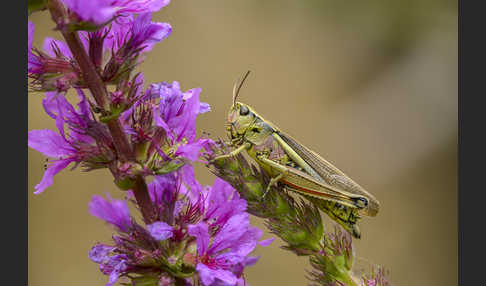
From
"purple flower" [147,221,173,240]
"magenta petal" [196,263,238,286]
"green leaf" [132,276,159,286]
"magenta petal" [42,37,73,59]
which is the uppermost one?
"magenta petal" [42,37,73,59]

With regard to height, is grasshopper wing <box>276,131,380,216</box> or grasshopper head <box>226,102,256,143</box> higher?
grasshopper head <box>226,102,256,143</box>

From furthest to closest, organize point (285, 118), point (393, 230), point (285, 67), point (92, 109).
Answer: point (285, 67)
point (285, 118)
point (393, 230)
point (92, 109)

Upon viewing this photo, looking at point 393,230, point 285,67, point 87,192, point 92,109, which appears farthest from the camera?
point 285,67

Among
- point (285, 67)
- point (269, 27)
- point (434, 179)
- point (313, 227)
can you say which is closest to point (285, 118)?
point (285, 67)

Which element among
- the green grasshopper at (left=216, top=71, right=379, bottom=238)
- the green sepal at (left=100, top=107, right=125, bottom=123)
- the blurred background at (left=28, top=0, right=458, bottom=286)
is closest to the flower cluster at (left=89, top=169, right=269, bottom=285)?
the green sepal at (left=100, top=107, right=125, bottom=123)

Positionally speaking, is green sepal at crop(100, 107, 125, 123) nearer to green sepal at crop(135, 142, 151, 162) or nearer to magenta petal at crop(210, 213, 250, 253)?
green sepal at crop(135, 142, 151, 162)

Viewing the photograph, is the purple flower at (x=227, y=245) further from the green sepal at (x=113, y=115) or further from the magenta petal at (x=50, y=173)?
the magenta petal at (x=50, y=173)

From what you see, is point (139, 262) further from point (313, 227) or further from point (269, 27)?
point (269, 27)
